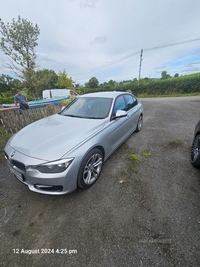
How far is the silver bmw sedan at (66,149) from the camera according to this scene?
5.94 feet

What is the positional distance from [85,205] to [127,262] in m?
0.86

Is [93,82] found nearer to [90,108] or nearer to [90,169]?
[90,108]

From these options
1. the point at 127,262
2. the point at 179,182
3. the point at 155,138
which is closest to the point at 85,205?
the point at 127,262

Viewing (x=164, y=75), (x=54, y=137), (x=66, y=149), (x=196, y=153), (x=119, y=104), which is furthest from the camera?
(x=164, y=75)

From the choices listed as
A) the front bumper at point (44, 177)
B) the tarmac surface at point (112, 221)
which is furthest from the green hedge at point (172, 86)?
the front bumper at point (44, 177)

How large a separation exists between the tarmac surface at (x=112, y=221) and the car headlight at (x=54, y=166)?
0.65m

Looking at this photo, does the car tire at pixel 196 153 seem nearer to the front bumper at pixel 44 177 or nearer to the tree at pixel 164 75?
the front bumper at pixel 44 177

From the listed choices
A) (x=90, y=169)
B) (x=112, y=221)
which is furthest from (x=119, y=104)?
(x=112, y=221)

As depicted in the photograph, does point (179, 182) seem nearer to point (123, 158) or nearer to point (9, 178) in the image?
point (123, 158)

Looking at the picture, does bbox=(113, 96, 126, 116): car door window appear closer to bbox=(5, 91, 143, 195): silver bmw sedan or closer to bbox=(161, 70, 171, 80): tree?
bbox=(5, 91, 143, 195): silver bmw sedan

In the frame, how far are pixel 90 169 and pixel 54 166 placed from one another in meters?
0.70

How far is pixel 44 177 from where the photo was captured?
179 centimetres

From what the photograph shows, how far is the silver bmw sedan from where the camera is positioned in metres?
1.81

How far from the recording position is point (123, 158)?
3.14 metres
